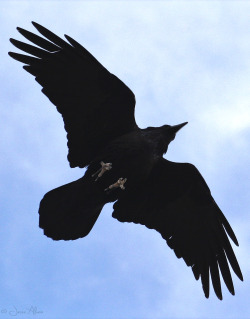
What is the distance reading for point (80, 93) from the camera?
9.84m

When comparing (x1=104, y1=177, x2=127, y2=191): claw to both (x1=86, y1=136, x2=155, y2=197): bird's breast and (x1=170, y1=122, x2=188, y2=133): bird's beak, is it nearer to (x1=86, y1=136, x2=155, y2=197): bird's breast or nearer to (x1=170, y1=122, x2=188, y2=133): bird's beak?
(x1=86, y1=136, x2=155, y2=197): bird's breast

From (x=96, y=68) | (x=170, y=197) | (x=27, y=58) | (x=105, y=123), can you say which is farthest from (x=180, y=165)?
(x=27, y=58)

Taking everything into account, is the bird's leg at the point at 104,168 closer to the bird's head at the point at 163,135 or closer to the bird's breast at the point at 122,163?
the bird's breast at the point at 122,163

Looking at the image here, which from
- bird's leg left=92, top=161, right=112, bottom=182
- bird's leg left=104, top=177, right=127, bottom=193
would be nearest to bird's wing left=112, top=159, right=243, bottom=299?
bird's leg left=104, top=177, right=127, bottom=193

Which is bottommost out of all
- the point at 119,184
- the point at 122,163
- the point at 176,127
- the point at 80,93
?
the point at 119,184

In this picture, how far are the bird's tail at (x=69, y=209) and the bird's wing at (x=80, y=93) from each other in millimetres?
395

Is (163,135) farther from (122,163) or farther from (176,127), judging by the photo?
(122,163)

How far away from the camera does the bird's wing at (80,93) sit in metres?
9.69

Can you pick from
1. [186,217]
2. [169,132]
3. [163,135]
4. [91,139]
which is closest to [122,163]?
[91,139]

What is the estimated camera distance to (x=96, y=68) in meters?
9.71

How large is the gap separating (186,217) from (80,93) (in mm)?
2678

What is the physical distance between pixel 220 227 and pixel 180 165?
1342mm

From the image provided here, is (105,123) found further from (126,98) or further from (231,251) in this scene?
(231,251)

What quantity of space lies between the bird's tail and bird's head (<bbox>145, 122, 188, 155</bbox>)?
3.60ft
